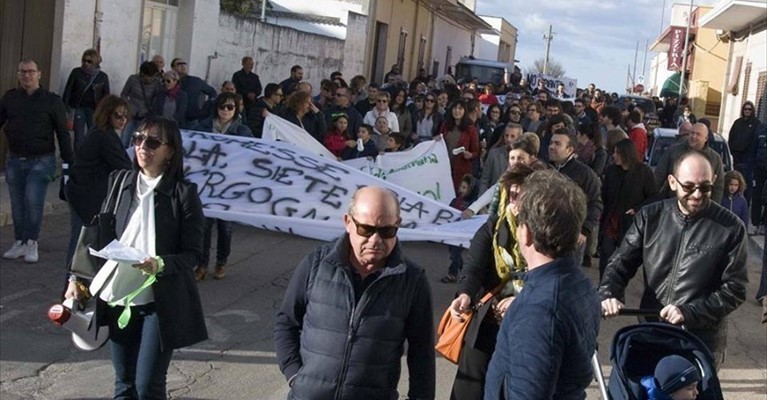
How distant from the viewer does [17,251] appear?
10.5m

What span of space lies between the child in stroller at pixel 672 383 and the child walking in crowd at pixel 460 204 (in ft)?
21.4

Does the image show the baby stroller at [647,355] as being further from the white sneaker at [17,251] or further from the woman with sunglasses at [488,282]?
the white sneaker at [17,251]

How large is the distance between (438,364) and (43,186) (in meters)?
4.46

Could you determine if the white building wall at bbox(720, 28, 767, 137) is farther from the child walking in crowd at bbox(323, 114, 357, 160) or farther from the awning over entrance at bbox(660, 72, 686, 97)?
the child walking in crowd at bbox(323, 114, 357, 160)

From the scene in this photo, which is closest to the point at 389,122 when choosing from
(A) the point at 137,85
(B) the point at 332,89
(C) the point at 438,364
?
(B) the point at 332,89

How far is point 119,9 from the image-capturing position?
17875mm

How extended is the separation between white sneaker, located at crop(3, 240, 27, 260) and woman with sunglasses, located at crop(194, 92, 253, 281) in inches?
66.9

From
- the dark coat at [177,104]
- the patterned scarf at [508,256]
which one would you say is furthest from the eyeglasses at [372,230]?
the dark coat at [177,104]

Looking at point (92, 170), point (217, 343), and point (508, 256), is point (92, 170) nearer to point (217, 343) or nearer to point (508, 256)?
point (217, 343)

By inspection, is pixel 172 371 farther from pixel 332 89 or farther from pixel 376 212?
pixel 332 89

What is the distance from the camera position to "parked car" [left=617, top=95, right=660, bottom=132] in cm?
2141

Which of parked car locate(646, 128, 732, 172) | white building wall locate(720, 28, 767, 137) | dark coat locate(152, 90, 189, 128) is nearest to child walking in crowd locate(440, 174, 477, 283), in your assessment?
dark coat locate(152, 90, 189, 128)

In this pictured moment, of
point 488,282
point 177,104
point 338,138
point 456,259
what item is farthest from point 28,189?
point 488,282

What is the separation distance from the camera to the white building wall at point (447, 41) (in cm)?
4950
